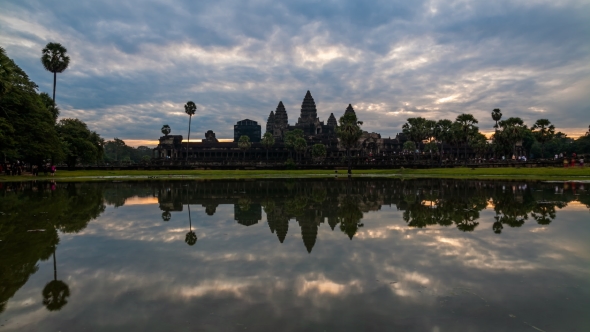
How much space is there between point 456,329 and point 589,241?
6564 millimetres

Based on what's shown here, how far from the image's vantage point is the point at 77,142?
54781mm

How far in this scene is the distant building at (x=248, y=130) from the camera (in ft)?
582

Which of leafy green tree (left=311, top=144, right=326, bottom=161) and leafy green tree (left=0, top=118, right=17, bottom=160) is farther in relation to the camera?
leafy green tree (left=311, top=144, right=326, bottom=161)

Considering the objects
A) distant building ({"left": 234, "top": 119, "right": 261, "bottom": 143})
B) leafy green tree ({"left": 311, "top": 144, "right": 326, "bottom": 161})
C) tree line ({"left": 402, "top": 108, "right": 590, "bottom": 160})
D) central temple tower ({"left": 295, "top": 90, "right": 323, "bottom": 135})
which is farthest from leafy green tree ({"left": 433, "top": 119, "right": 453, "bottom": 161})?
distant building ({"left": 234, "top": 119, "right": 261, "bottom": 143})

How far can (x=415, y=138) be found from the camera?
76.4 metres

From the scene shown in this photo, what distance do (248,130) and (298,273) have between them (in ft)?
569

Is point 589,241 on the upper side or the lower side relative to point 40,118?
lower

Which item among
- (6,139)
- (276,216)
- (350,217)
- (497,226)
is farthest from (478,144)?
(276,216)

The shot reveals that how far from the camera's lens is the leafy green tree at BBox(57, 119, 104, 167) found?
5457 centimetres

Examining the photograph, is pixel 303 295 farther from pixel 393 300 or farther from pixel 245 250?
pixel 245 250

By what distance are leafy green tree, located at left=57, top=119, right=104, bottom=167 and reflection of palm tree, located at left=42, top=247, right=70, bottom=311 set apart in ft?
170

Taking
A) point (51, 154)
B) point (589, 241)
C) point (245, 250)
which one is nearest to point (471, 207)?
point (589, 241)

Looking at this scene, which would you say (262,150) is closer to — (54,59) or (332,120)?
(332,120)

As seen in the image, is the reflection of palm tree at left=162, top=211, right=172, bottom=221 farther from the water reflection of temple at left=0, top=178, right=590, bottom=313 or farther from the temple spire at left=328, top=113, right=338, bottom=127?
the temple spire at left=328, top=113, right=338, bottom=127
